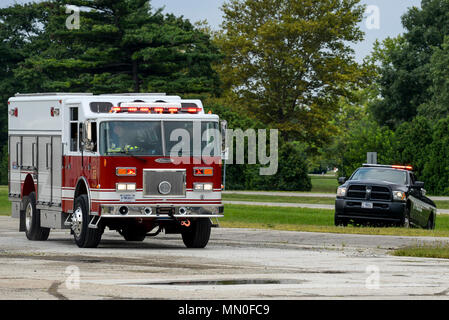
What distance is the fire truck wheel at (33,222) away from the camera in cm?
2258

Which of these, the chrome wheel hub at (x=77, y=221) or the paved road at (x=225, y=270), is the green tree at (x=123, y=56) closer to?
the paved road at (x=225, y=270)

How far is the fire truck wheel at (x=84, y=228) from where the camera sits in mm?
19781

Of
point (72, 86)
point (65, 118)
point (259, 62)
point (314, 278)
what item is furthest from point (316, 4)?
point (314, 278)

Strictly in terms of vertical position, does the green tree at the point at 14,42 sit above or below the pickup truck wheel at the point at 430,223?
above

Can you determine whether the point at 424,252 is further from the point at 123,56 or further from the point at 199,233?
the point at 123,56

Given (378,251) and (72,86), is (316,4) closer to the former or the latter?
(72,86)

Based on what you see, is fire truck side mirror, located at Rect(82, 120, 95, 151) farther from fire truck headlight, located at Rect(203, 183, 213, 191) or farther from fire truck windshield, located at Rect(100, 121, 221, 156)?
fire truck headlight, located at Rect(203, 183, 213, 191)

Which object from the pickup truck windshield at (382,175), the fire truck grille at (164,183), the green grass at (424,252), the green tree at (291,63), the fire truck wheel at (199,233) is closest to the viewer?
the green grass at (424,252)

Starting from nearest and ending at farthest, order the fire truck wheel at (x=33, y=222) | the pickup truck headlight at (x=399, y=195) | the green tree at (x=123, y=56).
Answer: the fire truck wheel at (x=33, y=222) → the pickup truck headlight at (x=399, y=195) → the green tree at (x=123, y=56)

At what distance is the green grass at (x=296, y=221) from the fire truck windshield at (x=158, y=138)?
20.0ft

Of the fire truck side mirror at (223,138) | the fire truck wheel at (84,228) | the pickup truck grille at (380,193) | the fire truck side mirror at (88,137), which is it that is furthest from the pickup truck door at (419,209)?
the fire truck side mirror at (88,137)

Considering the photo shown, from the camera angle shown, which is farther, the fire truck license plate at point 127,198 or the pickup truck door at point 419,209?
the pickup truck door at point 419,209

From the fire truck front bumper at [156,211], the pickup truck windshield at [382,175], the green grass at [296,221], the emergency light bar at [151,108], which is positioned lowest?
the green grass at [296,221]
